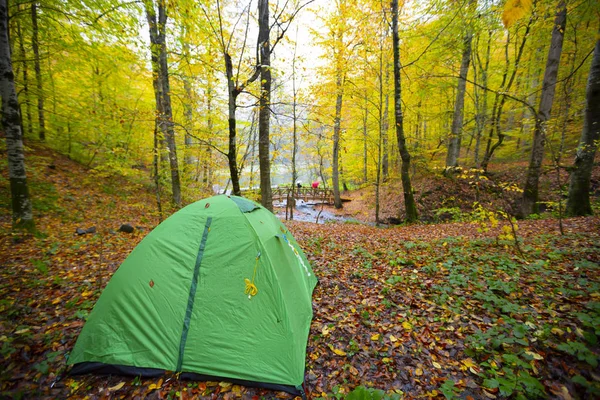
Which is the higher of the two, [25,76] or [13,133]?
[25,76]

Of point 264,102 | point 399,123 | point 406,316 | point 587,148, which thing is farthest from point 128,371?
point 587,148

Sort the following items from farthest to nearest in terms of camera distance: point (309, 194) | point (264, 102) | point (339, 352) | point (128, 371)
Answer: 1. point (309, 194)
2. point (264, 102)
3. point (339, 352)
4. point (128, 371)

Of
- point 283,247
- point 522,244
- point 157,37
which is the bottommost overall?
point 522,244

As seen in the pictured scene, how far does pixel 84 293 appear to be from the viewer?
3.82 metres

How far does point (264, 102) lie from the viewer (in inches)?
223

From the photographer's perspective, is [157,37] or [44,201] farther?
[157,37]

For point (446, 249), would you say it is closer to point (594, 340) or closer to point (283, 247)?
point (594, 340)

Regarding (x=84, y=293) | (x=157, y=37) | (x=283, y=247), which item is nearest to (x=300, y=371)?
(x=283, y=247)

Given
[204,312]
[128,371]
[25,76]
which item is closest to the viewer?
[128,371]

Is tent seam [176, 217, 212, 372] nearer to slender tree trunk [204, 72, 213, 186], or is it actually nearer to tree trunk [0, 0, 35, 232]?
tree trunk [0, 0, 35, 232]

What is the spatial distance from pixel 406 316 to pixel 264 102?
5.44m

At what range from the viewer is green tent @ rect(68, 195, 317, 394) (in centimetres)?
251

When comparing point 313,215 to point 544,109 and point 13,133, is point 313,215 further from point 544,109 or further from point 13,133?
point 13,133

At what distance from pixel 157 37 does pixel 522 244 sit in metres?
12.7
